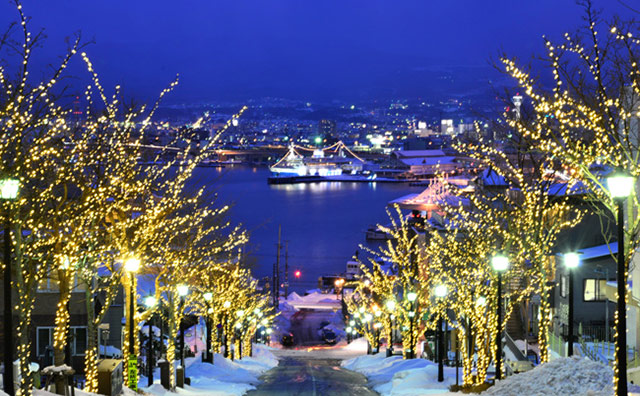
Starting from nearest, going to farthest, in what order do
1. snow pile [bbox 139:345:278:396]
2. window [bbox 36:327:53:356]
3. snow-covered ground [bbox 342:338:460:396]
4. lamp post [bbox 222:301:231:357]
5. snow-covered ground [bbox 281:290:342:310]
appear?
1. snow pile [bbox 139:345:278:396]
2. snow-covered ground [bbox 342:338:460:396]
3. window [bbox 36:327:53:356]
4. lamp post [bbox 222:301:231:357]
5. snow-covered ground [bbox 281:290:342:310]

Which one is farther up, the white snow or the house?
the house

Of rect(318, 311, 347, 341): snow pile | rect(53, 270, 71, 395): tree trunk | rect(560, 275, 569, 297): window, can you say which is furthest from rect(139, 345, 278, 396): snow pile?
rect(318, 311, 347, 341): snow pile

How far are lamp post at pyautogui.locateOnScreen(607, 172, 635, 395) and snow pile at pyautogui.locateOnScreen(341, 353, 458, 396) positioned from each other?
7316 millimetres

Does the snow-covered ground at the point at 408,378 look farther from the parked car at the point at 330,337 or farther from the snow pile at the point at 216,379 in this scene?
the parked car at the point at 330,337

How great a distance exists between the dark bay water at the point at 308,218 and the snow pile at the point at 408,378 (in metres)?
22.2

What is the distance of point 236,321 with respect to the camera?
3409cm

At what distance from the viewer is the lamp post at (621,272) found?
336 inches

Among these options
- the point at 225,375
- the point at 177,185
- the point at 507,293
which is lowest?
the point at 225,375

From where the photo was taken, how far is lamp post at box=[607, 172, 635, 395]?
336 inches

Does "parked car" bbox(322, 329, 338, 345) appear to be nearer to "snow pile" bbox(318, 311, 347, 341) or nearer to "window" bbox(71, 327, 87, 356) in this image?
"snow pile" bbox(318, 311, 347, 341)

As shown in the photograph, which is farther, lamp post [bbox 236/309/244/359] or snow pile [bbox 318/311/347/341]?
snow pile [bbox 318/311/347/341]

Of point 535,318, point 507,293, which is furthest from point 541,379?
point 535,318

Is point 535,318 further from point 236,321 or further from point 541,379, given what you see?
point 541,379

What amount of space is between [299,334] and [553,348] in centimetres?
3490
